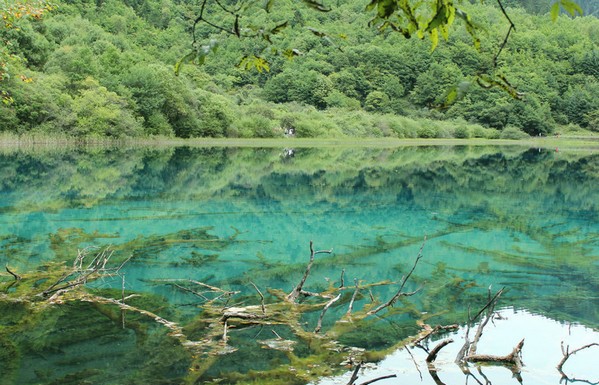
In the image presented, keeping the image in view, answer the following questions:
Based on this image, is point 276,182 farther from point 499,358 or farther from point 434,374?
point 434,374

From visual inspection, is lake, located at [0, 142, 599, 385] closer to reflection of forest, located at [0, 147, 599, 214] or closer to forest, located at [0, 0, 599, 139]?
reflection of forest, located at [0, 147, 599, 214]

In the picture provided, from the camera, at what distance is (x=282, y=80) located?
79.1 metres

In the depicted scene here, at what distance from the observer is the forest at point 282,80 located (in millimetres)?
39250

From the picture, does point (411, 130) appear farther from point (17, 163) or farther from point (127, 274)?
point (127, 274)

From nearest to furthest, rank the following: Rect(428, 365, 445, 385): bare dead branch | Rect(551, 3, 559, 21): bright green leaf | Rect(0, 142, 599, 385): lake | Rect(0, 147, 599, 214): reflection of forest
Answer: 1. Rect(551, 3, 559, 21): bright green leaf
2. Rect(428, 365, 445, 385): bare dead branch
3. Rect(0, 142, 599, 385): lake
4. Rect(0, 147, 599, 214): reflection of forest

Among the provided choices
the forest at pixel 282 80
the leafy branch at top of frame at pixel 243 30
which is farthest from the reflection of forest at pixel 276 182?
the forest at pixel 282 80

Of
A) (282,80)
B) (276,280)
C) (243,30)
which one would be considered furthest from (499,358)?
(282,80)

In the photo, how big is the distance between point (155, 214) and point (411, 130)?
189 feet

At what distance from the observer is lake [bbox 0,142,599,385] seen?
4.23 metres

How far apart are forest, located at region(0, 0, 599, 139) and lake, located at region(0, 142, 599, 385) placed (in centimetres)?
1954

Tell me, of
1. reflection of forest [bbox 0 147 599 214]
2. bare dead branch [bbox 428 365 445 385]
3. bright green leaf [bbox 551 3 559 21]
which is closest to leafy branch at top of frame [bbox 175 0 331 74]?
bright green leaf [bbox 551 3 559 21]

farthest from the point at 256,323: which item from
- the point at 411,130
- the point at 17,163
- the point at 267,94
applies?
the point at 267,94

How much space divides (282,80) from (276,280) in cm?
7426

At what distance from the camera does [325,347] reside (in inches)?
177
